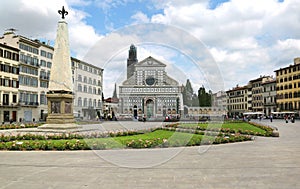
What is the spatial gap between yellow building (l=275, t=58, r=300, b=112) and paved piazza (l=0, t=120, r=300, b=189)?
87855mm

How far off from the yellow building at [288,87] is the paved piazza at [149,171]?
3459 inches

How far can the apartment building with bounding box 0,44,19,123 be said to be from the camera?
59.8 m

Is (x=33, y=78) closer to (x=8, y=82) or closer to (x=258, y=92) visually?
(x=8, y=82)

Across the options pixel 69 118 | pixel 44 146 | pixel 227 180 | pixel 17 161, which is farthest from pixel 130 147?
pixel 69 118

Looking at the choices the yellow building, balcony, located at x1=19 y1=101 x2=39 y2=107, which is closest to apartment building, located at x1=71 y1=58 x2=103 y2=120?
balcony, located at x1=19 y1=101 x2=39 y2=107

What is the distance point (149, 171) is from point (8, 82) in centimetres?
5855

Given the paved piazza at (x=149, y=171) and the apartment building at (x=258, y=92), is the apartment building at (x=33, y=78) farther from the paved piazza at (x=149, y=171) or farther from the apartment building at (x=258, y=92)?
the apartment building at (x=258, y=92)

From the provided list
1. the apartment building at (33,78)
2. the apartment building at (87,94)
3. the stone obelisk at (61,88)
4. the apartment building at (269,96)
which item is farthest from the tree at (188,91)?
the apartment building at (269,96)

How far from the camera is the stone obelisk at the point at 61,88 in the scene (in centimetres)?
2506

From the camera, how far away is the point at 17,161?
1231cm

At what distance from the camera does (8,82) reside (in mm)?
61438

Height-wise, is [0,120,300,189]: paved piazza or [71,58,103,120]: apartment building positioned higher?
[71,58,103,120]: apartment building

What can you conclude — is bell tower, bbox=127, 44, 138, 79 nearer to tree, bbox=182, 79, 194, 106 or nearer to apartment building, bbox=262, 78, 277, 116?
tree, bbox=182, 79, 194, 106

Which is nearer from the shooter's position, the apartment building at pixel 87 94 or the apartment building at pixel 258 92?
the apartment building at pixel 87 94
